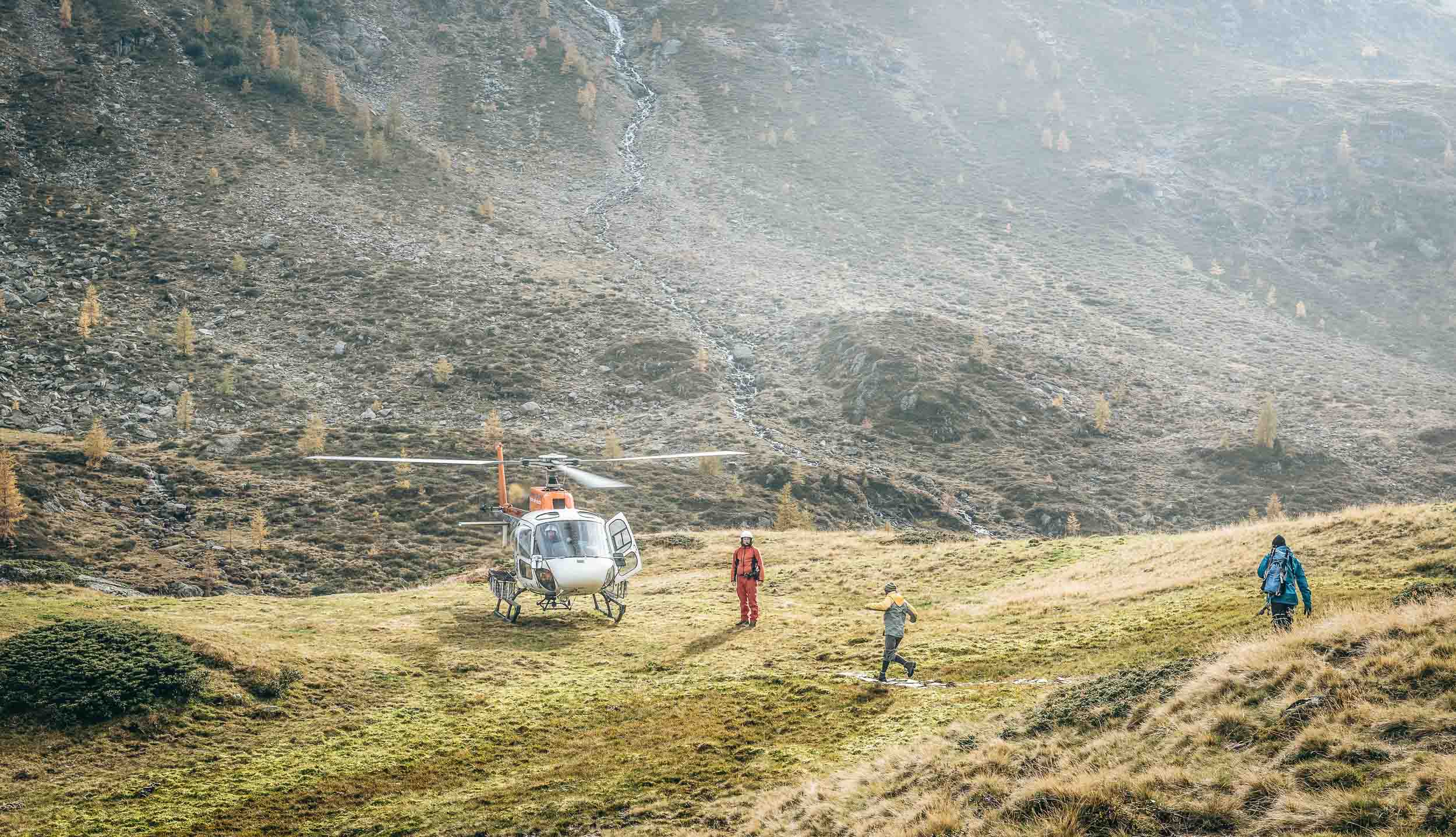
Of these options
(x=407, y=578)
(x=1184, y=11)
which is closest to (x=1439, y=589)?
(x=407, y=578)

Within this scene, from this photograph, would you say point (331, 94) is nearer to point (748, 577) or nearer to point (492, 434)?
point (492, 434)

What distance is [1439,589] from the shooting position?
1236cm

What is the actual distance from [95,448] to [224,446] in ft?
18.9

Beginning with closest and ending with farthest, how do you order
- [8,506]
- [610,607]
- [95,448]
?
1. [610,607]
2. [8,506]
3. [95,448]

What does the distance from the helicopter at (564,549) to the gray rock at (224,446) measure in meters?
21.1

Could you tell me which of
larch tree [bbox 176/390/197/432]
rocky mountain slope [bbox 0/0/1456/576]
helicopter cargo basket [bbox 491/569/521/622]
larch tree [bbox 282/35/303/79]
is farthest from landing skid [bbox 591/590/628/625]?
larch tree [bbox 282/35/303/79]

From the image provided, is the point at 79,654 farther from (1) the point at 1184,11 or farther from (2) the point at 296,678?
(1) the point at 1184,11

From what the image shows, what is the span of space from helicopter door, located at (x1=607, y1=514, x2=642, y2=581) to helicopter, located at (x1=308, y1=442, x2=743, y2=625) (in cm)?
1

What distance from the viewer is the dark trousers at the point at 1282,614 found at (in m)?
12.6

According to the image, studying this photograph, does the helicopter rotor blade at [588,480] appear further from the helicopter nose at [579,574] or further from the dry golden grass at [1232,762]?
the dry golden grass at [1232,762]

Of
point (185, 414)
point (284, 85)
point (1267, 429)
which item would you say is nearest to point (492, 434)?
point (185, 414)

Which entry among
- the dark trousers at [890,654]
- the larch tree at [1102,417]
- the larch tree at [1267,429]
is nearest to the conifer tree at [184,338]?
the dark trousers at [890,654]

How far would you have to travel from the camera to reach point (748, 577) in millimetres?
19750

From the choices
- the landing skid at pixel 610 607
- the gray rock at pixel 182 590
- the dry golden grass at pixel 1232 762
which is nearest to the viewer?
the dry golden grass at pixel 1232 762
